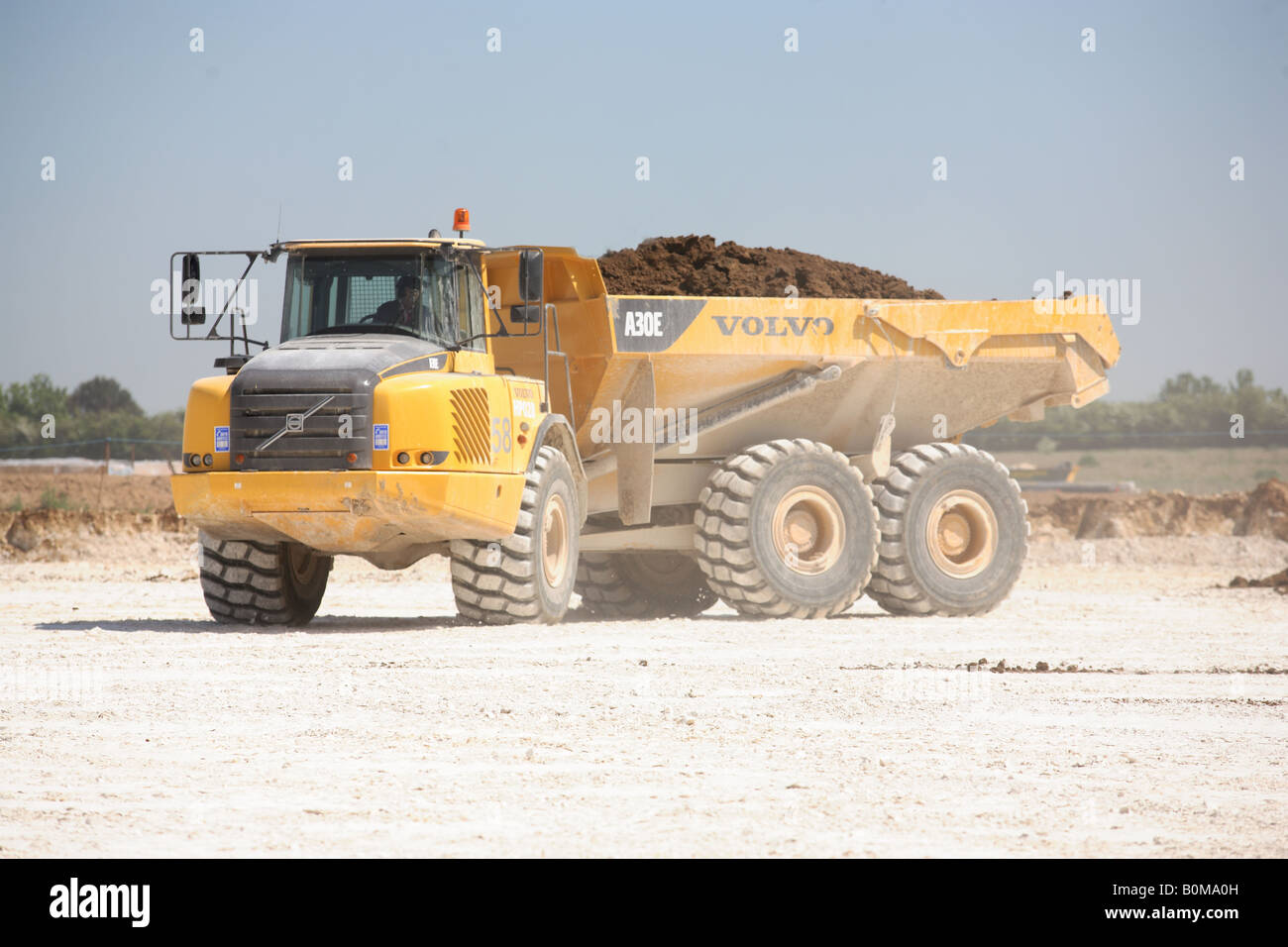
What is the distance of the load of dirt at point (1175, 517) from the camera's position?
29.5m

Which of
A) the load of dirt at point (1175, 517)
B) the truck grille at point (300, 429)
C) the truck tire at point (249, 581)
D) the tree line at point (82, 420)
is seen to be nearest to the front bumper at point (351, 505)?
the truck grille at point (300, 429)

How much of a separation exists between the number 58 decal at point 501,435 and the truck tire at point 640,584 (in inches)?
165

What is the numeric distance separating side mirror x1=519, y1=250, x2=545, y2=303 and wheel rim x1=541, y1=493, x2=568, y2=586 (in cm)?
175

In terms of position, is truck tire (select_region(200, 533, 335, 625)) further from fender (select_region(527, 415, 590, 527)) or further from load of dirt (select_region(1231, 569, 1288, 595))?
load of dirt (select_region(1231, 569, 1288, 595))

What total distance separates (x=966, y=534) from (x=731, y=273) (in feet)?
10.7

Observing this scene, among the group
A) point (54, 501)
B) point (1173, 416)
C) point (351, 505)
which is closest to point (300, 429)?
point (351, 505)

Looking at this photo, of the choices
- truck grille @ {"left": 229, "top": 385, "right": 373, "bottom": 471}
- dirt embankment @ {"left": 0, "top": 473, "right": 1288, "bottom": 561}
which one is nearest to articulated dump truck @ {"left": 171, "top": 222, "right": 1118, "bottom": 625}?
truck grille @ {"left": 229, "top": 385, "right": 373, "bottom": 471}

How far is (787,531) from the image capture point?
13508mm

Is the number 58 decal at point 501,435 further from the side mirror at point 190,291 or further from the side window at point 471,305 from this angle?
the side mirror at point 190,291

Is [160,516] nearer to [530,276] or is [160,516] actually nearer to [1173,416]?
[530,276]

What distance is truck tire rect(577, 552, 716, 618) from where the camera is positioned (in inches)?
604

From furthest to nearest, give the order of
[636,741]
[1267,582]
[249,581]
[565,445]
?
[1267,582]
[565,445]
[249,581]
[636,741]

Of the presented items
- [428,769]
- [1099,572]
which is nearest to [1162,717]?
[428,769]

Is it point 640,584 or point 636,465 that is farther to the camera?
point 640,584
